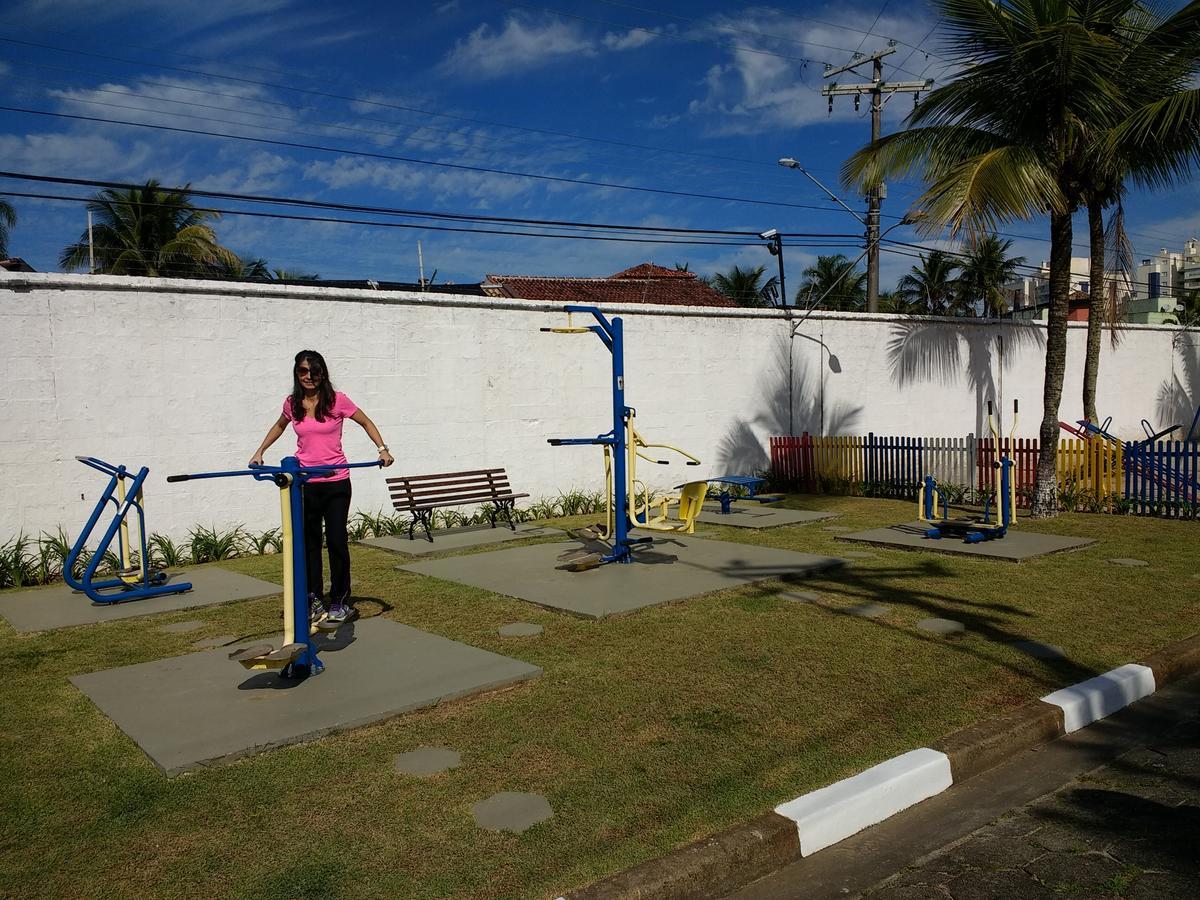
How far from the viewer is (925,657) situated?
5477 millimetres

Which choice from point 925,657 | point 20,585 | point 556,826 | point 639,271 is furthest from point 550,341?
point 639,271

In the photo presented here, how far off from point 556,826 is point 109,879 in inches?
61.1

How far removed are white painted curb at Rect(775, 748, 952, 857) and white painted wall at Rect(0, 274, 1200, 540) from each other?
8393 millimetres

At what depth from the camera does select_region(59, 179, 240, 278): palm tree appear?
1151 inches

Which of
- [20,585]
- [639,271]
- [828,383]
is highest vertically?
[639,271]

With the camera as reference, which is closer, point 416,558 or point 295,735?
point 295,735

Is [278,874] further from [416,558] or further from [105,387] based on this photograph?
[105,387]

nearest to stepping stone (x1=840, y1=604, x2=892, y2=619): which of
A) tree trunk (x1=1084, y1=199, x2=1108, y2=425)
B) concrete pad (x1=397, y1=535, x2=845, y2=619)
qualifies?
concrete pad (x1=397, y1=535, x2=845, y2=619)

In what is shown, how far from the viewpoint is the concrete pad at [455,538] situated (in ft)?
33.0

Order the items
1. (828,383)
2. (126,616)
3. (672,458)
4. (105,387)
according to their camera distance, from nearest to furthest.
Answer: (126,616) < (105,387) < (672,458) < (828,383)

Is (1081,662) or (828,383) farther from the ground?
(828,383)

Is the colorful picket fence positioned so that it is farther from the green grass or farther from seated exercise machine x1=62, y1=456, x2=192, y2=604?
seated exercise machine x1=62, y1=456, x2=192, y2=604

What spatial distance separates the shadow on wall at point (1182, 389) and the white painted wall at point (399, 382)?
29.0ft

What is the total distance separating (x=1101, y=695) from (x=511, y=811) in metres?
3.30
